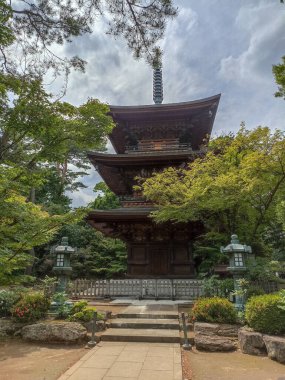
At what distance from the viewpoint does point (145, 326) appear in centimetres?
759

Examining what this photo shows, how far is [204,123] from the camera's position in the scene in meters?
17.6

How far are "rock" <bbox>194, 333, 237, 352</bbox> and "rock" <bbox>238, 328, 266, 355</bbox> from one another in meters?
0.30

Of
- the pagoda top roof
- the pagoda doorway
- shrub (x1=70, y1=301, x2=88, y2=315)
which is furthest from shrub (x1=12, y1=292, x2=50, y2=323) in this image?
the pagoda top roof

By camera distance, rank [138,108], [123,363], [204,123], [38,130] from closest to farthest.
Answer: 1. [38,130]
2. [123,363]
3. [138,108]
4. [204,123]

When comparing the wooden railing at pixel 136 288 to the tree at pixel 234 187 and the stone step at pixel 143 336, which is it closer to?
the tree at pixel 234 187

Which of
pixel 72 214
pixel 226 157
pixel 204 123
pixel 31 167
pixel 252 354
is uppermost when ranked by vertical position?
pixel 204 123

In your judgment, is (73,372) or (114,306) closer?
(73,372)

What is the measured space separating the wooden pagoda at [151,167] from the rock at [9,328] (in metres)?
6.14

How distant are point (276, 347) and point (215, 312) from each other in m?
1.87

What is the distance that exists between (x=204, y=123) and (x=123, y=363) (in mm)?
15452

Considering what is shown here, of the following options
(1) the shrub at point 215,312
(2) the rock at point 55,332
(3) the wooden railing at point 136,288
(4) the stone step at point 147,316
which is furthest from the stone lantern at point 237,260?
(2) the rock at point 55,332

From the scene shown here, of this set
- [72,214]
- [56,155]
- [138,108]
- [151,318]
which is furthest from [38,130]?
[138,108]

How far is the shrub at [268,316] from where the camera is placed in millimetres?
6051

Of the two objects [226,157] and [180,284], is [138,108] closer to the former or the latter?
[226,157]
